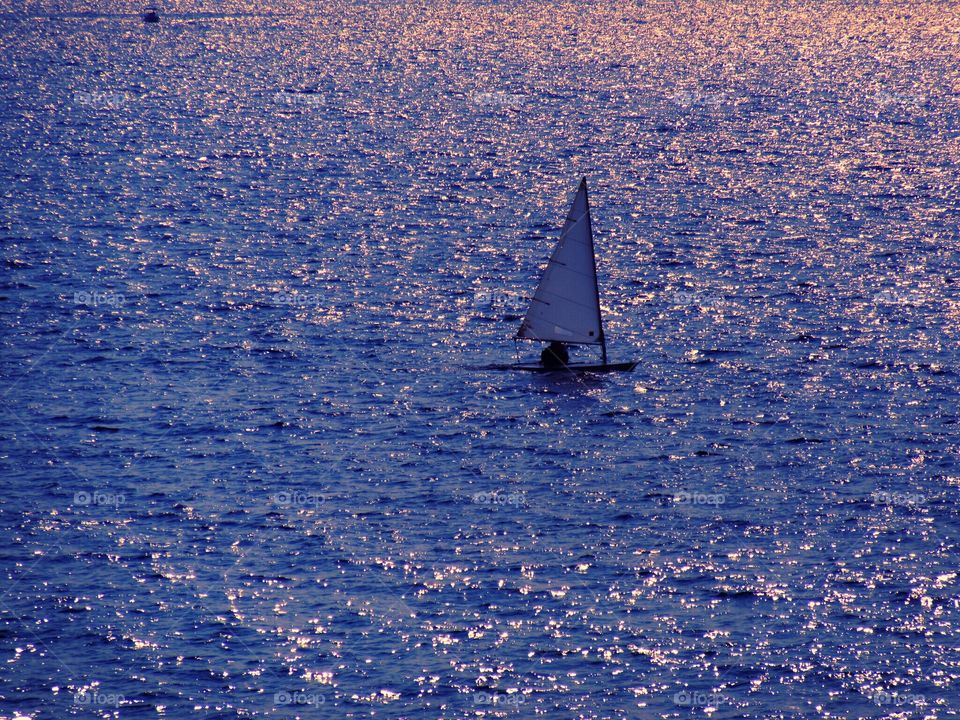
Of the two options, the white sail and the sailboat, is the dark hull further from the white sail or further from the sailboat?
the white sail

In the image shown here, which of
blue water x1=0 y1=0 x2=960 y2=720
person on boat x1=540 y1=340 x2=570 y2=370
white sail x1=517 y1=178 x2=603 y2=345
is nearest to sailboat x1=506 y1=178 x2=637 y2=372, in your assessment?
white sail x1=517 y1=178 x2=603 y2=345

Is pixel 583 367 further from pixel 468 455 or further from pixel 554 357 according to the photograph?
pixel 468 455

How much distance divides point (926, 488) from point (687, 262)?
43.8 meters

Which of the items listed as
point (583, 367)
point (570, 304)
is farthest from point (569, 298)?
point (583, 367)

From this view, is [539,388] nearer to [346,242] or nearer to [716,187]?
[346,242]

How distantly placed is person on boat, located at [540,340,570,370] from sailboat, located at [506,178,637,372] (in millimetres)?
204

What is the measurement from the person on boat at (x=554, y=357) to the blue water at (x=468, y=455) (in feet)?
5.45

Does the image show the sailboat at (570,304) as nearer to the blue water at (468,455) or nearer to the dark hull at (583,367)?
the dark hull at (583,367)

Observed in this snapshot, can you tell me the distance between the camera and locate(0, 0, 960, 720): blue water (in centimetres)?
5512

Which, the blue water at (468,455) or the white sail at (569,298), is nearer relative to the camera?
the blue water at (468,455)

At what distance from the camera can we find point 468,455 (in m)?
73.1

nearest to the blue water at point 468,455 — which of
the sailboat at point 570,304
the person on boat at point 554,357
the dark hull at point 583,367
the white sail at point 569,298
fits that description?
the dark hull at point 583,367

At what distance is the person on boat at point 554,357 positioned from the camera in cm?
8431

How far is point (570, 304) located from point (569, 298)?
39cm
